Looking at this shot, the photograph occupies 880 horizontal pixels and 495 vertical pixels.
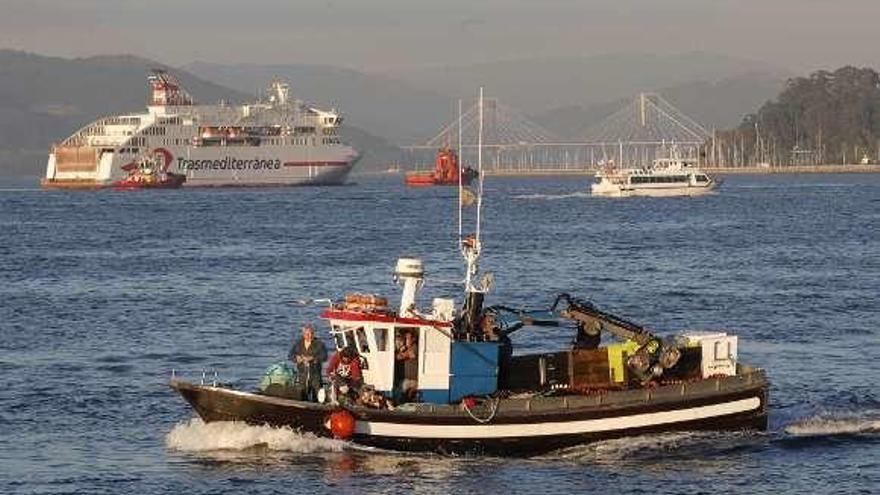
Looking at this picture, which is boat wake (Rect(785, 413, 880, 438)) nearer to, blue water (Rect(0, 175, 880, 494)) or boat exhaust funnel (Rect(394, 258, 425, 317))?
blue water (Rect(0, 175, 880, 494))

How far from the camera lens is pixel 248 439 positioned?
104ft

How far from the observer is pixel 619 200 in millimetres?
169500

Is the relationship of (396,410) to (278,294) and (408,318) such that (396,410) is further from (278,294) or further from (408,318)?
(278,294)

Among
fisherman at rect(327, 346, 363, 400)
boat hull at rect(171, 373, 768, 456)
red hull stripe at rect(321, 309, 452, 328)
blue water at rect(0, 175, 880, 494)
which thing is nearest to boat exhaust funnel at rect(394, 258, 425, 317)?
red hull stripe at rect(321, 309, 452, 328)

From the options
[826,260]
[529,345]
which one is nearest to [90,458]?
[529,345]

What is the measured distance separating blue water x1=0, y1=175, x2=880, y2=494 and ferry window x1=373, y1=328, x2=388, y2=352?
6.09 ft

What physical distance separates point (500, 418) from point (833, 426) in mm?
7130

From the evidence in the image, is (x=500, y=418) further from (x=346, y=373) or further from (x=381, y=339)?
(x=346, y=373)

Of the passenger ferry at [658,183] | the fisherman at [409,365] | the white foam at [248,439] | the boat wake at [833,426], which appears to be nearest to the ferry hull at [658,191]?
the passenger ferry at [658,183]

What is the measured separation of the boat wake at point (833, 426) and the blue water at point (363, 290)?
0.06 meters

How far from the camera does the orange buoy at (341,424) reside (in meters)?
30.8

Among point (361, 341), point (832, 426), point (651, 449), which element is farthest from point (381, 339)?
point (832, 426)

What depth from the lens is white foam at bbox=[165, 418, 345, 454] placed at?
3142 centimetres

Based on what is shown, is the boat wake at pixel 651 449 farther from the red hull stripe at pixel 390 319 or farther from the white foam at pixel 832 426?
the red hull stripe at pixel 390 319
